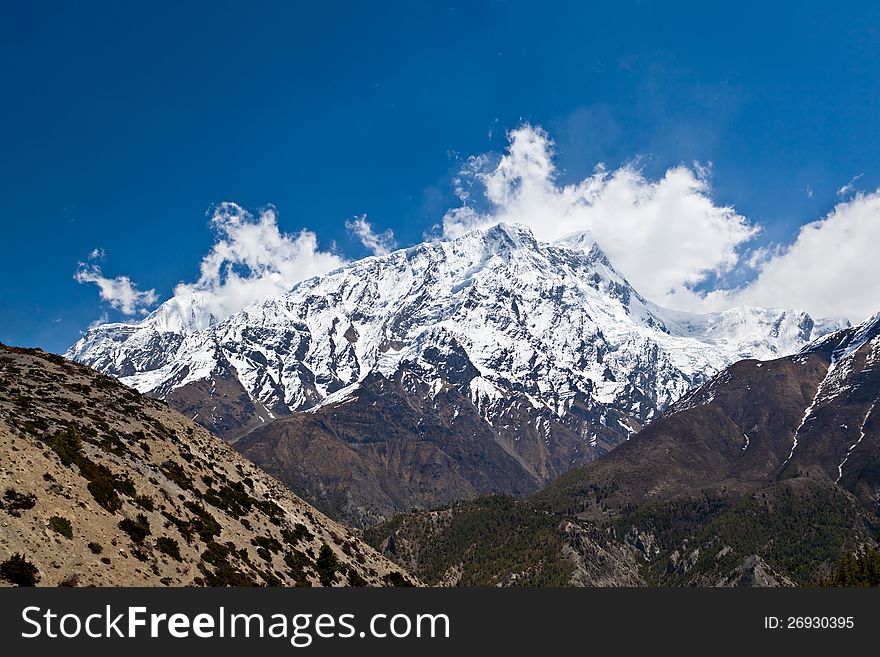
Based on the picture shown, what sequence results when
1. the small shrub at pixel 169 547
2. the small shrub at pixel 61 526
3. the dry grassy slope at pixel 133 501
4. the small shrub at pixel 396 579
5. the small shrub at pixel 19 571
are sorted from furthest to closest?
the small shrub at pixel 396 579, the small shrub at pixel 169 547, the dry grassy slope at pixel 133 501, the small shrub at pixel 61 526, the small shrub at pixel 19 571

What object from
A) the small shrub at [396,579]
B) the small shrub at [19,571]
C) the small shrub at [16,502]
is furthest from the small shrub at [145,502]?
the small shrub at [396,579]

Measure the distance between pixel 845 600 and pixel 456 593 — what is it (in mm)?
36712

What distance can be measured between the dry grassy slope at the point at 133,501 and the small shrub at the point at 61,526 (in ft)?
0.36

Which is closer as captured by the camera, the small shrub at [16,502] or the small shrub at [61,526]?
the small shrub at [16,502]

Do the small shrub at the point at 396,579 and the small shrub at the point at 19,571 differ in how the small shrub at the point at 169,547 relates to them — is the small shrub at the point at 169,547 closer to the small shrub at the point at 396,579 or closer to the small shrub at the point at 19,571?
the small shrub at the point at 19,571

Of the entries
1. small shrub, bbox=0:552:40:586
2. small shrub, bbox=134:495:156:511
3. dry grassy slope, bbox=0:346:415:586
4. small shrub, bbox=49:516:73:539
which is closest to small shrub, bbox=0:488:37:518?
dry grassy slope, bbox=0:346:415:586

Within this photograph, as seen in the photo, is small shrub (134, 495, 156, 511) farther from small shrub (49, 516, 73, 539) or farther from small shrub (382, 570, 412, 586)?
small shrub (382, 570, 412, 586)

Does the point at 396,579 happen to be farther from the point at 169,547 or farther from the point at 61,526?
the point at 61,526

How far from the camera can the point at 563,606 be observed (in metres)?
55.0

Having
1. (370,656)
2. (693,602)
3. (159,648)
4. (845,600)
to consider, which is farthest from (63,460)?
(845,600)

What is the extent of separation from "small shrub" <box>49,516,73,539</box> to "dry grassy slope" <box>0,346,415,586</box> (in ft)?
0.36

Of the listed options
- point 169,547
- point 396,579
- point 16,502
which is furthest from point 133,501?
point 396,579

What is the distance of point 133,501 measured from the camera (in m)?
69.8

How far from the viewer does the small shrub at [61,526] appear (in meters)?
54.6
